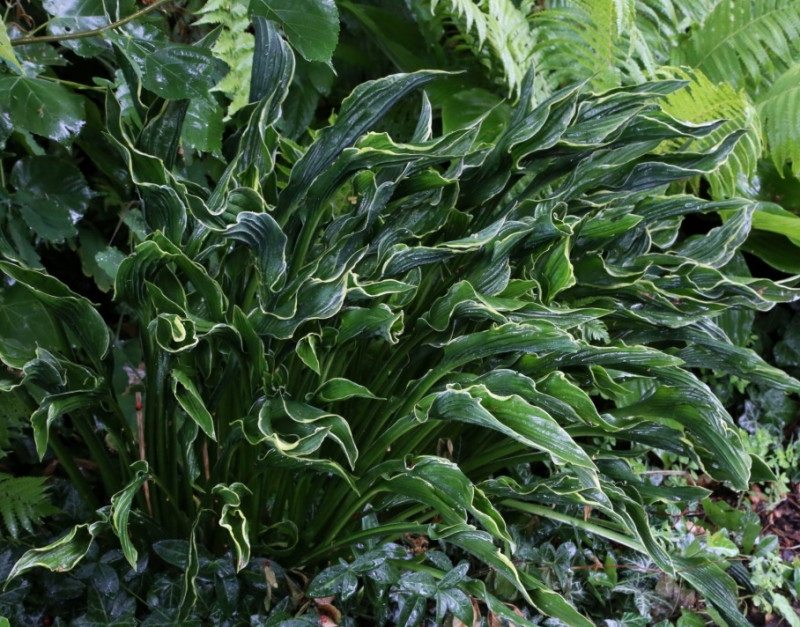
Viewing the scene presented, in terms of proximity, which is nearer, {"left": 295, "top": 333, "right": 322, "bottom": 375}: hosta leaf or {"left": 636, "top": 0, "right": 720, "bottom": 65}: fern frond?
{"left": 295, "top": 333, "right": 322, "bottom": 375}: hosta leaf

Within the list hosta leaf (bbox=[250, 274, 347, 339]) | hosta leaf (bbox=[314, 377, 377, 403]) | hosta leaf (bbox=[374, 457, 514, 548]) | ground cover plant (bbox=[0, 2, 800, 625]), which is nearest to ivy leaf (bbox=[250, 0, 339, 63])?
ground cover plant (bbox=[0, 2, 800, 625])

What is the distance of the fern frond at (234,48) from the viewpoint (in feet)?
4.29

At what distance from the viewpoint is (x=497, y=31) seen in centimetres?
156

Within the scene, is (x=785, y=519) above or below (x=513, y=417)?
below

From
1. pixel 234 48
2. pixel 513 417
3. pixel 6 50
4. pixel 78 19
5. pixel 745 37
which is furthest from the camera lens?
pixel 745 37

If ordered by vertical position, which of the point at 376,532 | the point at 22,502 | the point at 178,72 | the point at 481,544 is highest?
the point at 178,72

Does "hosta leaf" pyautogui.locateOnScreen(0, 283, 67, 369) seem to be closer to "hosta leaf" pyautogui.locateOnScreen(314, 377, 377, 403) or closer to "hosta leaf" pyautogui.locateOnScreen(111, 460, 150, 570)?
"hosta leaf" pyautogui.locateOnScreen(111, 460, 150, 570)

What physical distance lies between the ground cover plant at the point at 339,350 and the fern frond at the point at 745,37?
875 mm

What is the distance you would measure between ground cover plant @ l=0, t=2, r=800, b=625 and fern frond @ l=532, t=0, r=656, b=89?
622 mm

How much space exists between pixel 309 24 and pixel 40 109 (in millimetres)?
395

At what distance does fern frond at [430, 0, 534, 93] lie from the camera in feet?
5.06

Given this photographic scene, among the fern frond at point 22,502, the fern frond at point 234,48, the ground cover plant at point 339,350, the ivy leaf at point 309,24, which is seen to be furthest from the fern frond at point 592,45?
the fern frond at point 22,502

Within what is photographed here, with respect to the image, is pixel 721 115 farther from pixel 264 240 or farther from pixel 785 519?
pixel 264 240

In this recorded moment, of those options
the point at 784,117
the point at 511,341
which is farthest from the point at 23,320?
the point at 784,117
